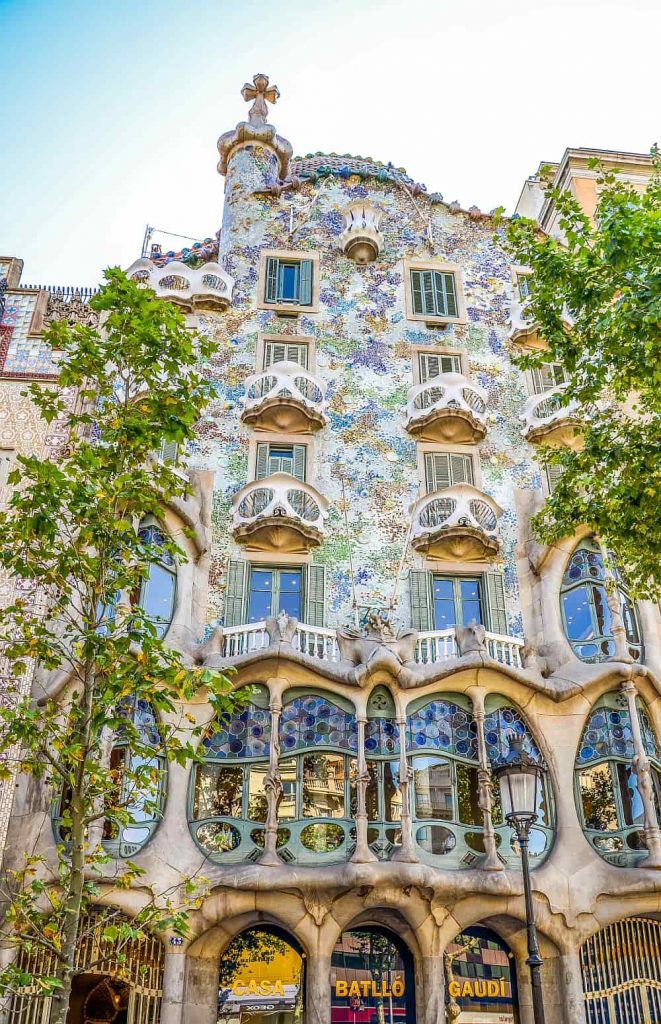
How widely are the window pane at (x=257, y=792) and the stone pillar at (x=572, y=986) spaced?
17.0 feet

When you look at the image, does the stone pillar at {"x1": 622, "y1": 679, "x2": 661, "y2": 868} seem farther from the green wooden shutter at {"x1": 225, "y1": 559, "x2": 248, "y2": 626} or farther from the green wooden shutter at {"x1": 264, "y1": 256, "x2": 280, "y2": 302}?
the green wooden shutter at {"x1": 264, "y1": 256, "x2": 280, "y2": 302}

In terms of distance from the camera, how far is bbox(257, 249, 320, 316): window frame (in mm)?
21062

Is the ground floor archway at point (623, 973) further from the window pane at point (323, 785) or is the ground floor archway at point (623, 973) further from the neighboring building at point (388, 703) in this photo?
the window pane at point (323, 785)

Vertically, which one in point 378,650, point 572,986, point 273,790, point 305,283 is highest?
point 305,283

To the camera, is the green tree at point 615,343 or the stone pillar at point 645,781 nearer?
the green tree at point 615,343

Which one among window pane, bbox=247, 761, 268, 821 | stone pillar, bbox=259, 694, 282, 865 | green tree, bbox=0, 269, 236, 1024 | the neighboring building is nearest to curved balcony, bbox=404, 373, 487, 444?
the neighboring building

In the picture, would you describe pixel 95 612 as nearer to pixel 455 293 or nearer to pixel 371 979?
pixel 371 979

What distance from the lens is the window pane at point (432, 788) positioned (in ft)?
49.7

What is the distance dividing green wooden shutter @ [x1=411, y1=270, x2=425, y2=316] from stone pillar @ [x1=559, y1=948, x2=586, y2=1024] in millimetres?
13432

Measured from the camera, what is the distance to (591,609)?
1716 cm

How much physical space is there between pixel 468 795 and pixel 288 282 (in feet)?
39.9

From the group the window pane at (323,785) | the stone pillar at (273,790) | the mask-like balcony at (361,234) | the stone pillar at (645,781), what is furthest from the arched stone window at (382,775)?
the mask-like balcony at (361,234)

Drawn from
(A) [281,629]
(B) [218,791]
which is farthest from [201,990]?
(A) [281,629]

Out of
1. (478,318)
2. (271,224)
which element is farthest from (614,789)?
(271,224)
